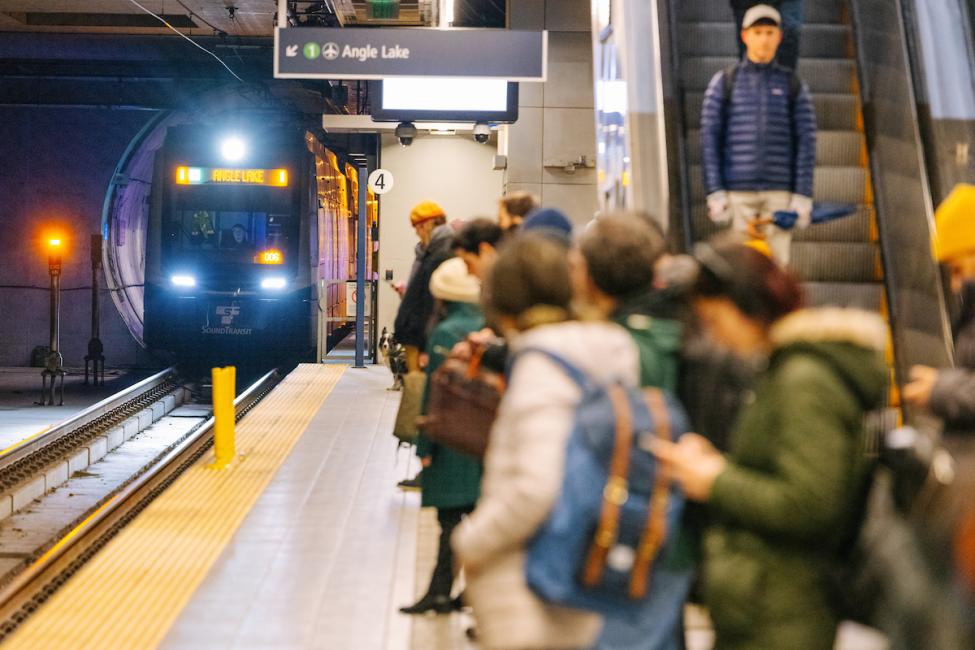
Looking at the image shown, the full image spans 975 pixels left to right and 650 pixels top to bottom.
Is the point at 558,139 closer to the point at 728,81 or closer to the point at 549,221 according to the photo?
the point at 728,81

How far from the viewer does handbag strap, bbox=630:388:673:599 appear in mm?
1979

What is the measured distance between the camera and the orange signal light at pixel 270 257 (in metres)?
14.6

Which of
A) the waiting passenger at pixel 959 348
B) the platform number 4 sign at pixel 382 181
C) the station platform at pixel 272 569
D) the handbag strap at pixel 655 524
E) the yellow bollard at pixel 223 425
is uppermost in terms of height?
the platform number 4 sign at pixel 382 181

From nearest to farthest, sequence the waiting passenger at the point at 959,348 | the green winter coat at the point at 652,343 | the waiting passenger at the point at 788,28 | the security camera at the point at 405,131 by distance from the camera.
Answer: the green winter coat at the point at 652,343, the waiting passenger at the point at 959,348, the waiting passenger at the point at 788,28, the security camera at the point at 405,131

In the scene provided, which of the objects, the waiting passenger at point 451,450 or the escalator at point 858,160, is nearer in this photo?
the waiting passenger at point 451,450

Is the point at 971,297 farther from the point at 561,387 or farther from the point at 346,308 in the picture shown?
the point at 346,308

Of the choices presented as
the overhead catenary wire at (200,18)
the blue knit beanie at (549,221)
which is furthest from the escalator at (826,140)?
the overhead catenary wire at (200,18)

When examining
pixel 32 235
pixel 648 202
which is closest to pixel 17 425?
pixel 32 235

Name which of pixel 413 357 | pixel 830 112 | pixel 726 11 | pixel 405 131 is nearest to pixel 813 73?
pixel 830 112

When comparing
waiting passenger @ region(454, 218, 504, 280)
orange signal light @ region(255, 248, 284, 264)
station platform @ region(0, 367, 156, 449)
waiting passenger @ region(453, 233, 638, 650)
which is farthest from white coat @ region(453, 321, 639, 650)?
orange signal light @ region(255, 248, 284, 264)

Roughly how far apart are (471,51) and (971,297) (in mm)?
6070

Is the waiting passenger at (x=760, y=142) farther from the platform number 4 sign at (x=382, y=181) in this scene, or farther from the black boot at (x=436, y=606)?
the platform number 4 sign at (x=382, y=181)

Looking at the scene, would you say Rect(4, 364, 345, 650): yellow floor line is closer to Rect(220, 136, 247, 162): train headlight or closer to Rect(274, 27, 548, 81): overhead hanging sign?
Rect(274, 27, 548, 81): overhead hanging sign

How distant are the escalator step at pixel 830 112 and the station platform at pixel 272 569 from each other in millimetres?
2897
